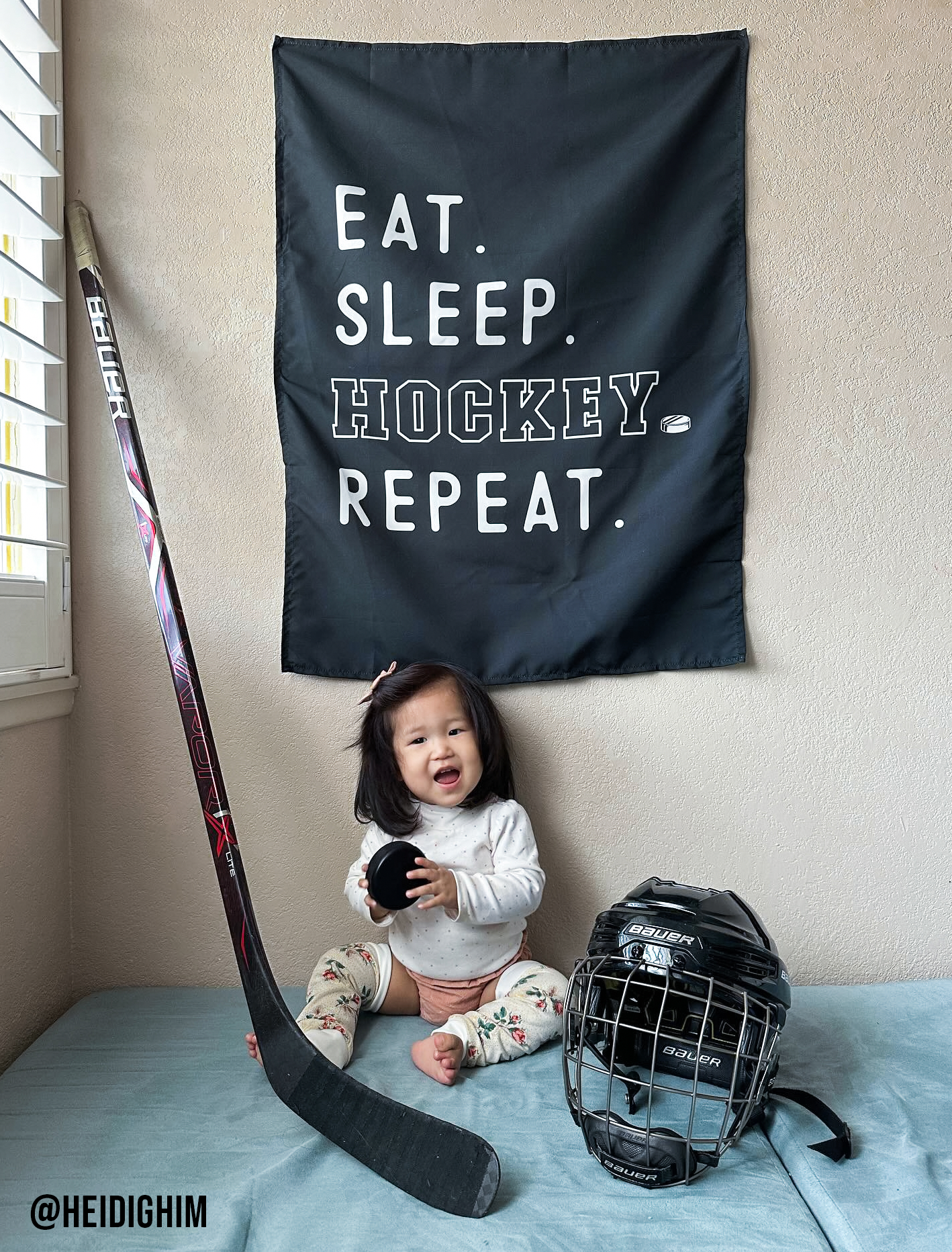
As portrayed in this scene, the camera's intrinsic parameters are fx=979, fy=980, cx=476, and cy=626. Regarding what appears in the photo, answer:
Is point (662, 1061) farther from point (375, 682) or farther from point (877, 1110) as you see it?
point (375, 682)

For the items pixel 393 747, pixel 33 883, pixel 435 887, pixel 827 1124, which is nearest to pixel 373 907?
pixel 435 887

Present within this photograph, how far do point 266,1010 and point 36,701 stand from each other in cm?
56

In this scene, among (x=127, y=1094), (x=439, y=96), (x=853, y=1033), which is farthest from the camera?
(x=439, y=96)

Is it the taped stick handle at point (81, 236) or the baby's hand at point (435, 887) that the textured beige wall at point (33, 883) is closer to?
the baby's hand at point (435, 887)

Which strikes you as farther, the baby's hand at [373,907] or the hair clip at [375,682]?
the hair clip at [375,682]

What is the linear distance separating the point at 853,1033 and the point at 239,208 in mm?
1546

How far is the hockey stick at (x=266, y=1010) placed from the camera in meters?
1.00

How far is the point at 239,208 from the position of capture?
155 cm

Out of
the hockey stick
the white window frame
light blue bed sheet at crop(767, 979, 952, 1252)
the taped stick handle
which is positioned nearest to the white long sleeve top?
the hockey stick

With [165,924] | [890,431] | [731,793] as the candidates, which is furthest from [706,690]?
[165,924]

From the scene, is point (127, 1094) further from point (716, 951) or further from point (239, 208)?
point (239, 208)

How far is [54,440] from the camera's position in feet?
4.95

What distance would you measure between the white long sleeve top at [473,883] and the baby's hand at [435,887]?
0.15ft

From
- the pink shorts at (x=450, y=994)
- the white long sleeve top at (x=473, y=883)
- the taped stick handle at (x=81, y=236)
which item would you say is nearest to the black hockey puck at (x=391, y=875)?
the white long sleeve top at (x=473, y=883)
